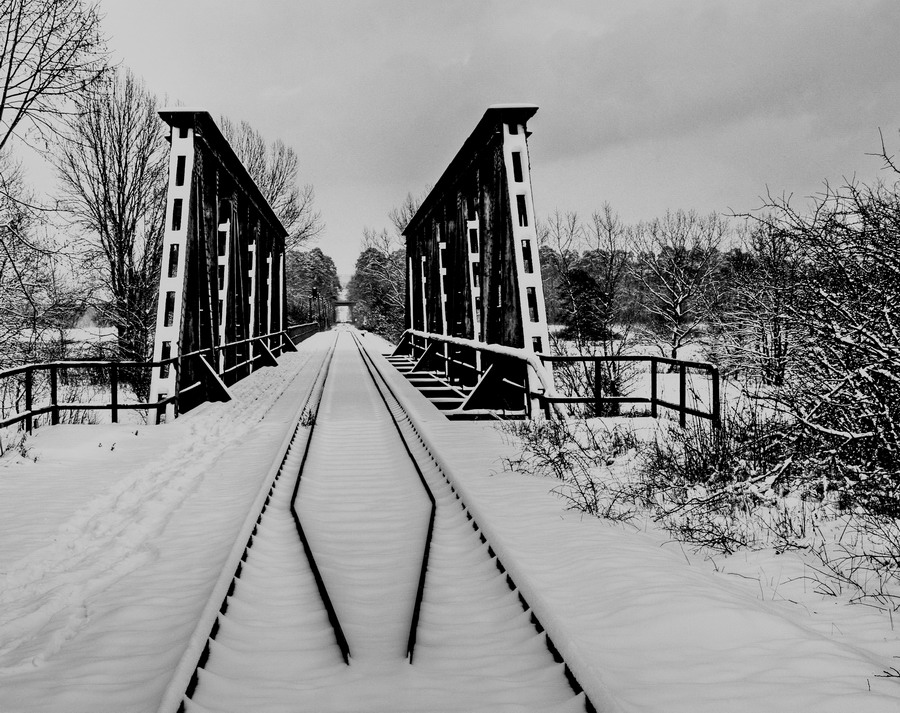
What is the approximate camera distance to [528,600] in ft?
12.3

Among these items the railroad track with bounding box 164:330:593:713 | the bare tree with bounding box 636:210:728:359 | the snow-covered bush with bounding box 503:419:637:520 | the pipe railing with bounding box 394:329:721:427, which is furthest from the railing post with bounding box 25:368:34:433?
the bare tree with bounding box 636:210:728:359

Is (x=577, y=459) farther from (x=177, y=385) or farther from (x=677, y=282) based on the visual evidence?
(x=677, y=282)

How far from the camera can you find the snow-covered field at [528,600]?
9.91 ft

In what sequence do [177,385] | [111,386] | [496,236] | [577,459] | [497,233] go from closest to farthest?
1. [577,459]
2. [111,386]
3. [177,385]
4. [497,233]
5. [496,236]

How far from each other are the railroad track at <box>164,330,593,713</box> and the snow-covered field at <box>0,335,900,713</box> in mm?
192

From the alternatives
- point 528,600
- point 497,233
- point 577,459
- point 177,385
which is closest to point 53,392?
point 177,385

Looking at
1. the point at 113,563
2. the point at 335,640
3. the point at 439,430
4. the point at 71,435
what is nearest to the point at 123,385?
the point at 71,435

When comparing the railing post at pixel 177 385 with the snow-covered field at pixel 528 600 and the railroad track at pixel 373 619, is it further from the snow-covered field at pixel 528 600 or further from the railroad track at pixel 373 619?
the railroad track at pixel 373 619

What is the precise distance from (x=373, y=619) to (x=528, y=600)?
2.85 ft

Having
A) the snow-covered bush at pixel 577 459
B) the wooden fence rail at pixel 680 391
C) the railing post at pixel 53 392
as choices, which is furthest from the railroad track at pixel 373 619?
the railing post at pixel 53 392

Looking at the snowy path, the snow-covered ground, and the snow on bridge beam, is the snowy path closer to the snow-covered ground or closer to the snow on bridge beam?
the snow-covered ground

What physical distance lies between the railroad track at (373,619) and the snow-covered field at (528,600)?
0.19 m

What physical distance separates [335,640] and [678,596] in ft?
6.62

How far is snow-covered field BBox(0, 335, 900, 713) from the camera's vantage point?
3021 mm
